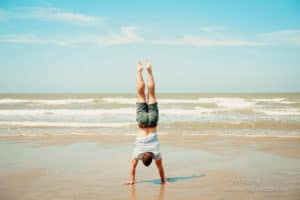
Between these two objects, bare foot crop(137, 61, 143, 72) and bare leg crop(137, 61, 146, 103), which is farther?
bare foot crop(137, 61, 143, 72)

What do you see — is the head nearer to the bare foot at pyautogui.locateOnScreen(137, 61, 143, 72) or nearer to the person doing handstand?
the person doing handstand

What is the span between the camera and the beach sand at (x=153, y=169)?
225 inches

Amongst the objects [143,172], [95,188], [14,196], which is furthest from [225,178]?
[14,196]

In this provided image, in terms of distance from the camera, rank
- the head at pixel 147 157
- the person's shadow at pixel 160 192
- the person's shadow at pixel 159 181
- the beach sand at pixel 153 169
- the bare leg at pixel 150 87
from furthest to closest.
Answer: the bare leg at pixel 150 87, the head at pixel 147 157, the beach sand at pixel 153 169, the person's shadow at pixel 159 181, the person's shadow at pixel 160 192

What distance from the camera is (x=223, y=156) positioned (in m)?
8.98

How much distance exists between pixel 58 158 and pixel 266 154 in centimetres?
609

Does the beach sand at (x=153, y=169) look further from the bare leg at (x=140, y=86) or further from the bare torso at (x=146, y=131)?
the bare leg at (x=140, y=86)

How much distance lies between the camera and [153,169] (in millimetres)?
7574

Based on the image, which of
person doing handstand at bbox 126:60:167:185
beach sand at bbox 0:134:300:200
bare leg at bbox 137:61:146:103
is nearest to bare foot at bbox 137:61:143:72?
bare leg at bbox 137:61:146:103

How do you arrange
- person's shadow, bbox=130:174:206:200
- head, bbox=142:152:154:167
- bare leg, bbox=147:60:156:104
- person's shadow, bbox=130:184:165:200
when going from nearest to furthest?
person's shadow, bbox=130:184:165:200 < person's shadow, bbox=130:174:206:200 < head, bbox=142:152:154:167 < bare leg, bbox=147:60:156:104

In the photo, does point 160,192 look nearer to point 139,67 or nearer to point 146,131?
point 146,131

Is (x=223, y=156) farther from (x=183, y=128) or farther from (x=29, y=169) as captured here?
(x=183, y=128)

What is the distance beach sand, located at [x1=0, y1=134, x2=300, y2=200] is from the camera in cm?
571

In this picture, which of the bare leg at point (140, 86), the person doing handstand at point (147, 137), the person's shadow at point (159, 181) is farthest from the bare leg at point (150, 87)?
the person's shadow at point (159, 181)
